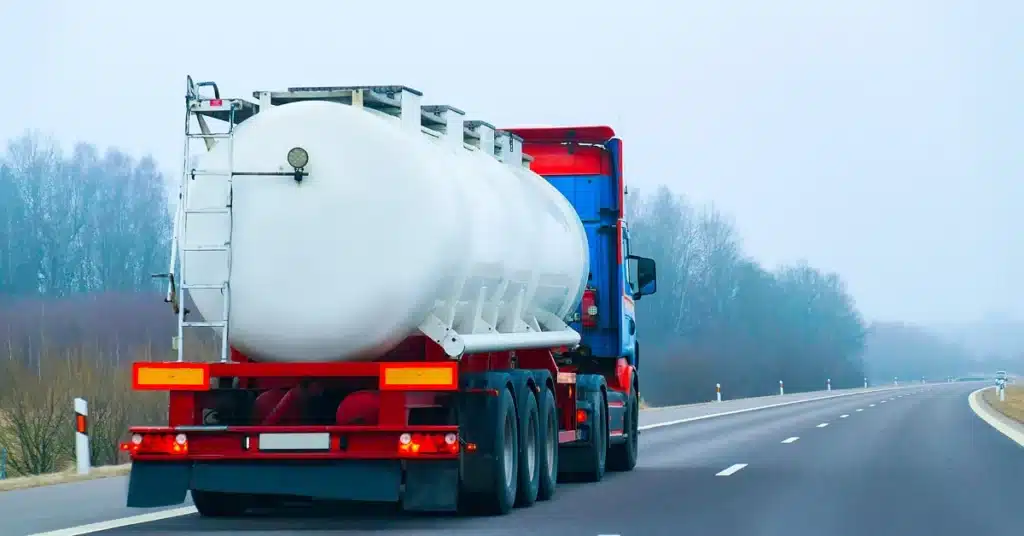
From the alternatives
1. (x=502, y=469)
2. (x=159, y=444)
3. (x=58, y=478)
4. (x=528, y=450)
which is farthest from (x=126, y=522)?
(x=58, y=478)

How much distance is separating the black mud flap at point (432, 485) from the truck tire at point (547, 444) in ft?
8.12

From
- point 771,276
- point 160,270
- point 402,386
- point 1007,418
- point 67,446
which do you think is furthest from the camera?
point 771,276

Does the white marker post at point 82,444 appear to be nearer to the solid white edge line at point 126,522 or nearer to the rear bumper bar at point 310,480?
the solid white edge line at point 126,522

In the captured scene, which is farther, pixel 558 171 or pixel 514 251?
pixel 558 171

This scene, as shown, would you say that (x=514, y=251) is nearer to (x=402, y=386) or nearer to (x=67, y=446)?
(x=402, y=386)

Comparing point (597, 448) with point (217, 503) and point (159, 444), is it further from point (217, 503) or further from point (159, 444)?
point (159, 444)

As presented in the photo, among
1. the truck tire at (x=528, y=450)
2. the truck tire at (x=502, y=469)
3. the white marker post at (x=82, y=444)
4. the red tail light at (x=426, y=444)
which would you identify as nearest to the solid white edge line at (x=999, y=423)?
the truck tire at (x=528, y=450)

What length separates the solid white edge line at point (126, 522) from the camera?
1052 centimetres

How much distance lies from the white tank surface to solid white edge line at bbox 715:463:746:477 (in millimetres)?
6180

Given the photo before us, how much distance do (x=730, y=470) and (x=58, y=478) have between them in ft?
24.3

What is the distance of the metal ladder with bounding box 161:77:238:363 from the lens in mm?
11281

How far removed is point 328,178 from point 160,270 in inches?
1735

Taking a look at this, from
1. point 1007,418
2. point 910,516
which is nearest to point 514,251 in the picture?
point 910,516

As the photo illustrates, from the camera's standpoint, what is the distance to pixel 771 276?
107500 millimetres
